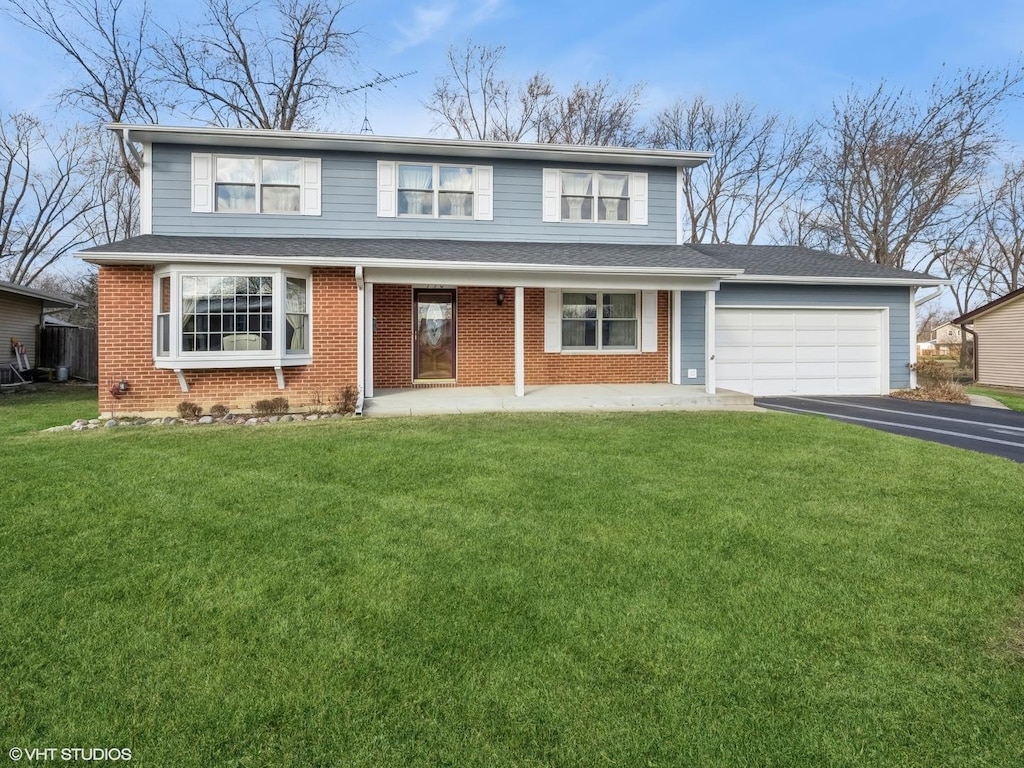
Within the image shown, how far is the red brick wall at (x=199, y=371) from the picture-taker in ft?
29.2

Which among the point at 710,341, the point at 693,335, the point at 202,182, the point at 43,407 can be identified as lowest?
the point at 43,407

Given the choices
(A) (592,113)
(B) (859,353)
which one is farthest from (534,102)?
(B) (859,353)

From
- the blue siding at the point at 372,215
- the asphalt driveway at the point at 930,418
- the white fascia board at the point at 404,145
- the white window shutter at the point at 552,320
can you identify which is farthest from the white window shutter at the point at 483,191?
the asphalt driveway at the point at 930,418

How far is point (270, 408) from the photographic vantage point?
908 cm

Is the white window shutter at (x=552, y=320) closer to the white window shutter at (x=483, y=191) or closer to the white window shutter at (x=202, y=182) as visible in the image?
the white window shutter at (x=483, y=191)

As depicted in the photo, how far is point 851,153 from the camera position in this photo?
921 inches

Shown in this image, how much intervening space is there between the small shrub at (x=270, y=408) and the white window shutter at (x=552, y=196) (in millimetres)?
6425

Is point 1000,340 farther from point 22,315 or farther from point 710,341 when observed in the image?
point 22,315

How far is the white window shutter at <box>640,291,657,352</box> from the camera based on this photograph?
12.0m

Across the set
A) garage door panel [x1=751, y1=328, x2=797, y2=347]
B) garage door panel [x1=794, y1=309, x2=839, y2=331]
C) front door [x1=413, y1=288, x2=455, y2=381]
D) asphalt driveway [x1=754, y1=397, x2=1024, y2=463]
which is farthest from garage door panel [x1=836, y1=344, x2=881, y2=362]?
front door [x1=413, y1=288, x2=455, y2=381]

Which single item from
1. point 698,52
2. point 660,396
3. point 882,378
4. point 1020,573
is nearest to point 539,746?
point 1020,573

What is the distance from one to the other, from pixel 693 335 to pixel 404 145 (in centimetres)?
712

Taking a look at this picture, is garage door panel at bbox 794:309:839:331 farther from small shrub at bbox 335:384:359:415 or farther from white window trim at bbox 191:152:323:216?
white window trim at bbox 191:152:323:216

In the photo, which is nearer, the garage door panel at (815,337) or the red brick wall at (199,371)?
the red brick wall at (199,371)
